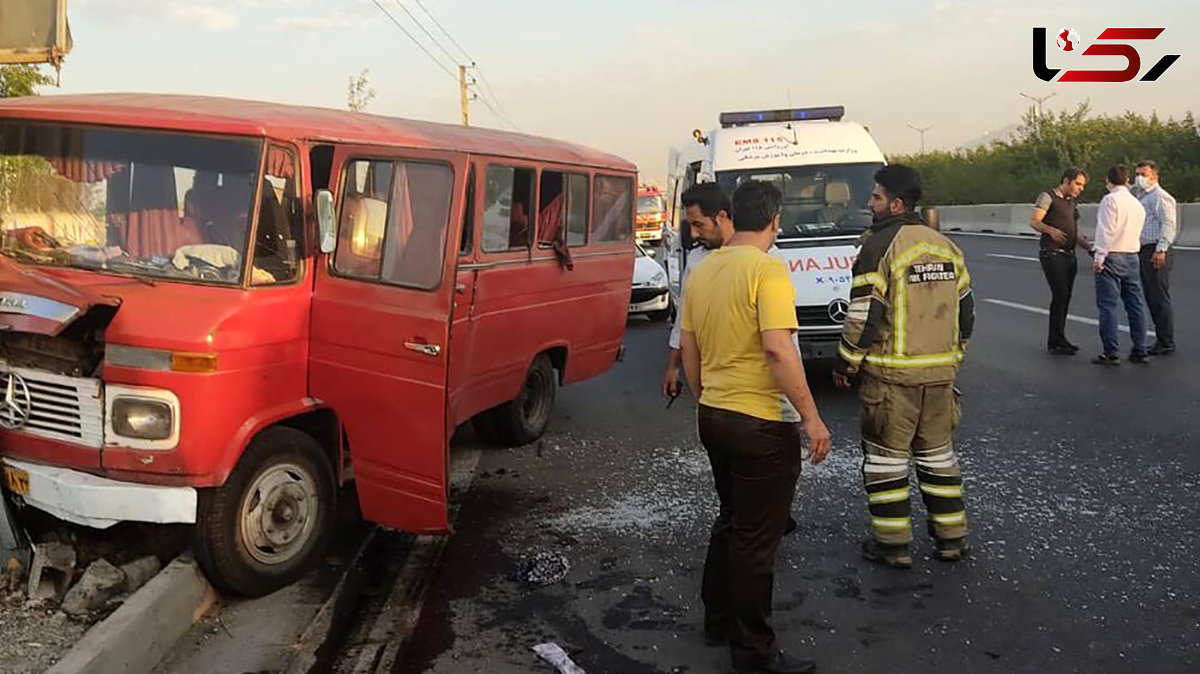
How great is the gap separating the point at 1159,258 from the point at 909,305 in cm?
622

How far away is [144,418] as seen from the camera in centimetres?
420

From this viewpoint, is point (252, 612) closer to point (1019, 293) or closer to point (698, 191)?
point (698, 191)

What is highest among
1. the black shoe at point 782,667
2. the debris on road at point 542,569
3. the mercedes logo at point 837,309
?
the mercedes logo at point 837,309

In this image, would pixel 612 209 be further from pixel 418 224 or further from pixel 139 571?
pixel 139 571

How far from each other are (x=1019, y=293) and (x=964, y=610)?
462 inches

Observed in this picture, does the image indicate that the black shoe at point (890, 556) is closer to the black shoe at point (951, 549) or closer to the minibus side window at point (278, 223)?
the black shoe at point (951, 549)

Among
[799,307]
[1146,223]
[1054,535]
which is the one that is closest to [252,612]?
[1054,535]

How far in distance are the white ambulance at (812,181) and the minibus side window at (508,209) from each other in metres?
2.48

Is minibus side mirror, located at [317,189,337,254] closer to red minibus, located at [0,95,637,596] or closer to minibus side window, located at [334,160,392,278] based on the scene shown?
red minibus, located at [0,95,637,596]

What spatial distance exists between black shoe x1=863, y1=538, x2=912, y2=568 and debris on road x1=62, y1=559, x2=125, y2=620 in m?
3.42

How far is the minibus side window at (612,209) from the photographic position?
7996 mm

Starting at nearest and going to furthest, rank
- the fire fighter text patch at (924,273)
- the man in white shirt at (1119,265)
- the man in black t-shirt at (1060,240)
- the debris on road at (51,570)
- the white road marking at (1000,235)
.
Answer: the debris on road at (51,570)
the fire fighter text patch at (924,273)
the man in white shirt at (1119,265)
the man in black t-shirt at (1060,240)
the white road marking at (1000,235)

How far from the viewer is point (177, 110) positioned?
4.71 m

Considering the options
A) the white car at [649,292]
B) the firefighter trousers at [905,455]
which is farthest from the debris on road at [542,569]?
the white car at [649,292]
